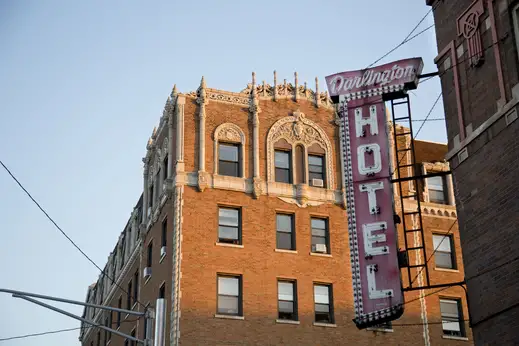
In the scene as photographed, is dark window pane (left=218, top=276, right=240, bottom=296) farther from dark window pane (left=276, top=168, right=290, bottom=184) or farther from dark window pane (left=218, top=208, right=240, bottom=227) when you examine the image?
dark window pane (left=276, top=168, right=290, bottom=184)

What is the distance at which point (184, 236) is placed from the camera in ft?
142

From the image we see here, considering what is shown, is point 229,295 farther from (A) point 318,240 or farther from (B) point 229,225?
(A) point 318,240

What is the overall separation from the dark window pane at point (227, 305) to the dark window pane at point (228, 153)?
7450 mm

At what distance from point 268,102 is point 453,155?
2444cm

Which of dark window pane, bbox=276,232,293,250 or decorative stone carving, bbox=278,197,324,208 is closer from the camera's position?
dark window pane, bbox=276,232,293,250

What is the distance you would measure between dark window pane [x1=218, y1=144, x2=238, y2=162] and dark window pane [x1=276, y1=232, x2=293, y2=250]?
4.58 metres

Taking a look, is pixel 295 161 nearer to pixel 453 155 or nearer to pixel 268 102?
pixel 268 102

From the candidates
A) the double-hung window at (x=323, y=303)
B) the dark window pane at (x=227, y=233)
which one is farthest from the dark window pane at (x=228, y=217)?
the double-hung window at (x=323, y=303)

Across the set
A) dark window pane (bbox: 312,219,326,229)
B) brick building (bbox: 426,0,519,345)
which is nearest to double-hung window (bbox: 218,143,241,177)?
dark window pane (bbox: 312,219,326,229)

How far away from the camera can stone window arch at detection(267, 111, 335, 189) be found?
4706 centimetres

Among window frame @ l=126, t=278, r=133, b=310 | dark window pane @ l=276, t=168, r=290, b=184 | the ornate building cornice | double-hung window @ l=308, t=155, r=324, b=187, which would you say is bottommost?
window frame @ l=126, t=278, r=133, b=310

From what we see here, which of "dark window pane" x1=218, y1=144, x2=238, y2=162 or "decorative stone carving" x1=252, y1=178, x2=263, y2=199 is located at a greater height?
"dark window pane" x1=218, y1=144, x2=238, y2=162

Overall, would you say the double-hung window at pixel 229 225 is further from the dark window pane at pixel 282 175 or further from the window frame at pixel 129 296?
the window frame at pixel 129 296

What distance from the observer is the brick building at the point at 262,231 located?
141 ft
